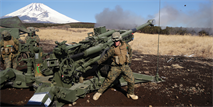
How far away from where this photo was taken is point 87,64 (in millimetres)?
5477

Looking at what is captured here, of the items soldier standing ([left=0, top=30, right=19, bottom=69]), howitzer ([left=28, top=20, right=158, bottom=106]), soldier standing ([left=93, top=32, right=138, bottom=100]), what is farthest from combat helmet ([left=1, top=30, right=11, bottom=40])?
soldier standing ([left=93, top=32, right=138, bottom=100])

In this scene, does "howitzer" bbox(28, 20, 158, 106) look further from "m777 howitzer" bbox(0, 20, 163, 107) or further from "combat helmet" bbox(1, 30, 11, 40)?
"combat helmet" bbox(1, 30, 11, 40)

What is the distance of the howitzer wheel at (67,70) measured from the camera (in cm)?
416

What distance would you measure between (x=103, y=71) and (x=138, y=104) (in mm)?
1510

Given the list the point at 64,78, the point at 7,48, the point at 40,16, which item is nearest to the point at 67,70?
the point at 64,78

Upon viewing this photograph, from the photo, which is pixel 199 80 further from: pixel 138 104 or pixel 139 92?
pixel 138 104

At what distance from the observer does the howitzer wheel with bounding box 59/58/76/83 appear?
4.16m

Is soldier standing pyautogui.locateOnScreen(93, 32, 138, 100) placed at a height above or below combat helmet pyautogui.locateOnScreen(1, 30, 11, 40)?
below

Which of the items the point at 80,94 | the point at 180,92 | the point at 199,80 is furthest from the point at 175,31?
the point at 80,94

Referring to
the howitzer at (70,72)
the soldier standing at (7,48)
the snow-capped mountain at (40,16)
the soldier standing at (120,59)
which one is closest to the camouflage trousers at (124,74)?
the soldier standing at (120,59)

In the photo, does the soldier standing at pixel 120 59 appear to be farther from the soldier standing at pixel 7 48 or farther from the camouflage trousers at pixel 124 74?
the soldier standing at pixel 7 48

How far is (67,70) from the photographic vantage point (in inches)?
170

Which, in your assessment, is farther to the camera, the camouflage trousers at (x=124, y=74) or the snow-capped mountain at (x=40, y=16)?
the snow-capped mountain at (x=40, y=16)

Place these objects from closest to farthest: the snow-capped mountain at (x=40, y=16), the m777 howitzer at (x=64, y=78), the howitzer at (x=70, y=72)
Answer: the m777 howitzer at (x=64, y=78) < the howitzer at (x=70, y=72) < the snow-capped mountain at (x=40, y=16)
